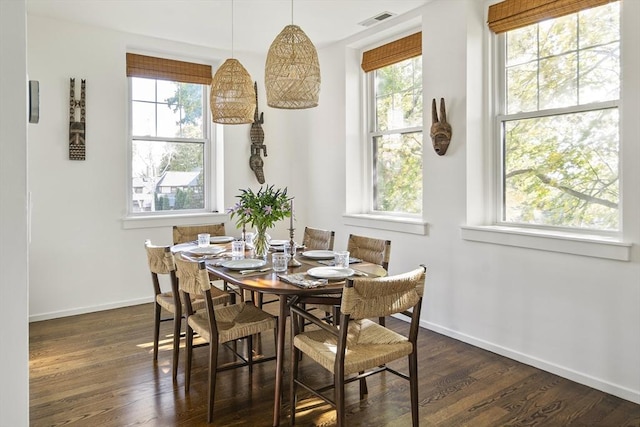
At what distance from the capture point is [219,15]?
3.75m

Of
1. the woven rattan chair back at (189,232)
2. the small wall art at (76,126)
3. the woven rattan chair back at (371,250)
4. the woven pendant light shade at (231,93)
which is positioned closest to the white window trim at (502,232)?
the woven rattan chair back at (371,250)

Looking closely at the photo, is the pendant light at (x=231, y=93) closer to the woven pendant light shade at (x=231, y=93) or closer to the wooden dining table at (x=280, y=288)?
the woven pendant light shade at (x=231, y=93)

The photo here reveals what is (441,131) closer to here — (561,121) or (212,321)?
(561,121)

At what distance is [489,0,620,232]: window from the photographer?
2.66 metres

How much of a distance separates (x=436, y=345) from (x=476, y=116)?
1.74 m

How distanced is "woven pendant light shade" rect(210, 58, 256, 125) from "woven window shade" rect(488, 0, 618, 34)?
1839 millimetres

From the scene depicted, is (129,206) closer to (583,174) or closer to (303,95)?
(303,95)

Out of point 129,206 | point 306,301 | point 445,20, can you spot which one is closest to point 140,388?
point 306,301

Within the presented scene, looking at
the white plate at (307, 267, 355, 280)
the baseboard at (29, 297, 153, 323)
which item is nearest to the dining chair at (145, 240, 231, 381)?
the white plate at (307, 267, 355, 280)

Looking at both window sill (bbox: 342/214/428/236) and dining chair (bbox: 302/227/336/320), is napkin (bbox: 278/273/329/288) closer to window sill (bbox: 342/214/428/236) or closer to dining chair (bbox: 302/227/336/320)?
dining chair (bbox: 302/227/336/320)

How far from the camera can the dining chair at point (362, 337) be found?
1.87 m

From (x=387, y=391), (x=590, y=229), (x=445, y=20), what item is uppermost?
(x=445, y=20)

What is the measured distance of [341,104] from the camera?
4.52 meters

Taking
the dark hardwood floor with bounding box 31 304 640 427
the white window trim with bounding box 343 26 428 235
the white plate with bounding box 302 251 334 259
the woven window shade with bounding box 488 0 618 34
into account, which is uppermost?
the woven window shade with bounding box 488 0 618 34
